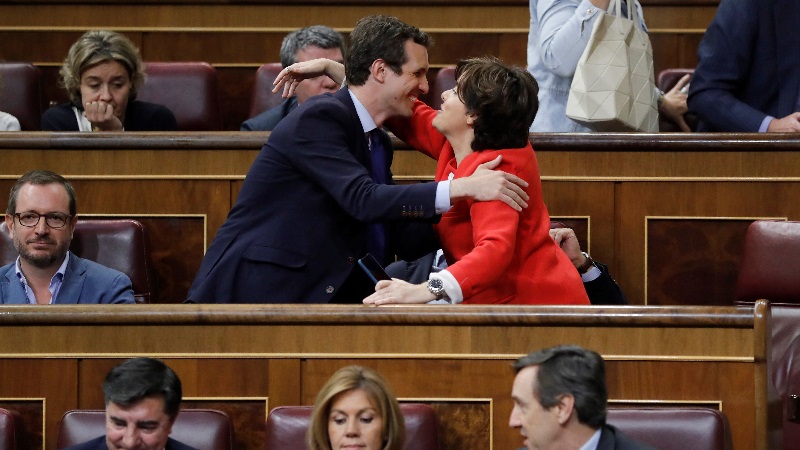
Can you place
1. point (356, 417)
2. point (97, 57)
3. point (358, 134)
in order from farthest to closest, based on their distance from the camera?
point (97, 57), point (358, 134), point (356, 417)

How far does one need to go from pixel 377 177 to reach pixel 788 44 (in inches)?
33.4

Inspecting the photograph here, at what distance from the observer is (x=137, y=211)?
2262 millimetres

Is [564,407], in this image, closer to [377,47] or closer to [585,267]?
[585,267]

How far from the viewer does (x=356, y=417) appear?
1.53 metres

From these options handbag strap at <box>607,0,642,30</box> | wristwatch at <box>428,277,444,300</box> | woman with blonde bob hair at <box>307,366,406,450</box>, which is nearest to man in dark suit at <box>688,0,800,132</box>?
handbag strap at <box>607,0,642,30</box>

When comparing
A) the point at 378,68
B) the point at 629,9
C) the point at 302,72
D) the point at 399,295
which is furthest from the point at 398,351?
the point at 629,9

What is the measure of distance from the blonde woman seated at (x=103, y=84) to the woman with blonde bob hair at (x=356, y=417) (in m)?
1.15

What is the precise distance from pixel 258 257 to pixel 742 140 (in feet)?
2.70

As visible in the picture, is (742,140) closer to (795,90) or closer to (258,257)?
(795,90)

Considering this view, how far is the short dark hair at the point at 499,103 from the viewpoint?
179cm

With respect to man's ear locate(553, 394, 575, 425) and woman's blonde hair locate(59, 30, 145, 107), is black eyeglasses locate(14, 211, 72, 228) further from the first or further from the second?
man's ear locate(553, 394, 575, 425)

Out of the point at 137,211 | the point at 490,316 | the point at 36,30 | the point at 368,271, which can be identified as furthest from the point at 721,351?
the point at 36,30

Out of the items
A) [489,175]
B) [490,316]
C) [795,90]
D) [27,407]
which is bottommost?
[27,407]

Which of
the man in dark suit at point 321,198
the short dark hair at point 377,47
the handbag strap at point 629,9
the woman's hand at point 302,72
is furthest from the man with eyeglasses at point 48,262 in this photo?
the handbag strap at point 629,9
